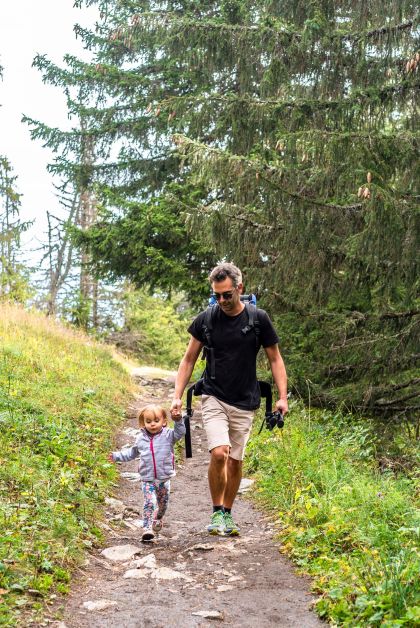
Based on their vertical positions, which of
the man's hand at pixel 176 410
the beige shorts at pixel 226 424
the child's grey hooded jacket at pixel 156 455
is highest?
the man's hand at pixel 176 410

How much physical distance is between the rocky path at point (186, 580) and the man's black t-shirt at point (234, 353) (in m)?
1.36

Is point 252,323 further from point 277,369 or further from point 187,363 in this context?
point 187,363

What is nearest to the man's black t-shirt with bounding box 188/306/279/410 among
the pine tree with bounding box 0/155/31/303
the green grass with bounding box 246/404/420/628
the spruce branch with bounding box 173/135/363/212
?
the green grass with bounding box 246/404/420/628

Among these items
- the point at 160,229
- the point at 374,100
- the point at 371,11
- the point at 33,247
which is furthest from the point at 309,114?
the point at 33,247

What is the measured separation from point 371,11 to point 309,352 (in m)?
5.66

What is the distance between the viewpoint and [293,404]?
37.2ft

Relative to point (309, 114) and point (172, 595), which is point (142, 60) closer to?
point (309, 114)

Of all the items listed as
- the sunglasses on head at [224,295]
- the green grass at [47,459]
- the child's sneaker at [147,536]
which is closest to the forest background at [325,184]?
the sunglasses on head at [224,295]

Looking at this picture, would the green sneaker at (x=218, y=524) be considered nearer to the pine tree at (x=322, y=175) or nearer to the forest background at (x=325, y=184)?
the forest background at (x=325, y=184)

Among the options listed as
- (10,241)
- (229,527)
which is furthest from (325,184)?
(10,241)

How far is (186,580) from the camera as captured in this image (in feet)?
16.6

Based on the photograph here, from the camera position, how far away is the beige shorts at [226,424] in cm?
606

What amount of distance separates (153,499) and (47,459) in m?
1.28

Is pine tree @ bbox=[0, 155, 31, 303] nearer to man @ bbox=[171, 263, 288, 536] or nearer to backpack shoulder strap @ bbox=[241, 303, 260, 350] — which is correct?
man @ bbox=[171, 263, 288, 536]
